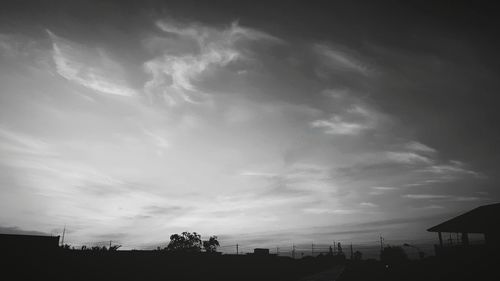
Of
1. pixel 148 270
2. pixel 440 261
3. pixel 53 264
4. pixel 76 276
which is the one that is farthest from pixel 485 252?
pixel 53 264

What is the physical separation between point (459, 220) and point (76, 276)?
35.2m

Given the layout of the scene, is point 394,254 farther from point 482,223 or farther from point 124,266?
point 124,266

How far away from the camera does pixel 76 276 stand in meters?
27.4

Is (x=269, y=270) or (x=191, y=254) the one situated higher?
(x=191, y=254)

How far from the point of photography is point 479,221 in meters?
26.3

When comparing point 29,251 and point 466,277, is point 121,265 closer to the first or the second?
point 29,251

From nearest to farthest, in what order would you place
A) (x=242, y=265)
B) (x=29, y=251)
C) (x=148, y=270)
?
(x=29, y=251)
(x=148, y=270)
(x=242, y=265)

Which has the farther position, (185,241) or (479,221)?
(185,241)

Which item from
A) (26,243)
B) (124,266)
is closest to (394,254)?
(124,266)

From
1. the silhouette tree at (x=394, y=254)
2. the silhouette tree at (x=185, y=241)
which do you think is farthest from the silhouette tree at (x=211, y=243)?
the silhouette tree at (x=394, y=254)

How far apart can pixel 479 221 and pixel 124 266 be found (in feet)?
110

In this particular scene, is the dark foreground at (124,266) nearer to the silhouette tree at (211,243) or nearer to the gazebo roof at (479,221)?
the gazebo roof at (479,221)

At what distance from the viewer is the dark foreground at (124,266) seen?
2625 cm

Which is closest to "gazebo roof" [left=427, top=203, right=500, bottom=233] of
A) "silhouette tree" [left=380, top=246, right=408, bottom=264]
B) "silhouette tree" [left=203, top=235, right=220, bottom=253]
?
"silhouette tree" [left=380, top=246, right=408, bottom=264]
